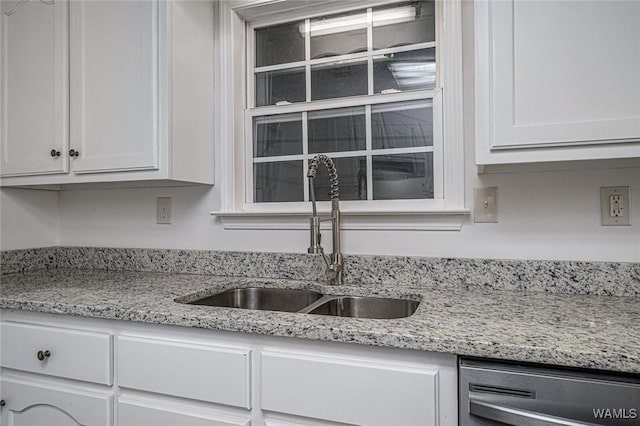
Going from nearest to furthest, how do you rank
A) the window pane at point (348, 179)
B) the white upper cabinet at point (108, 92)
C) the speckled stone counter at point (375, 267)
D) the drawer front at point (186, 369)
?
1. the drawer front at point (186, 369)
2. the speckled stone counter at point (375, 267)
3. the white upper cabinet at point (108, 92)
4. the window pane at point (348, 179)

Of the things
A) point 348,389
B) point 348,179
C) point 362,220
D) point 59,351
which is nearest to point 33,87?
point 59,351

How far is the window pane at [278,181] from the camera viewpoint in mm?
1748

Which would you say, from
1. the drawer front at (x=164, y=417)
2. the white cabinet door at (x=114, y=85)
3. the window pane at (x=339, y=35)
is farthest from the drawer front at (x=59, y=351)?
the window pane at (x=339, y=35)

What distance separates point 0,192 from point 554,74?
233 cm

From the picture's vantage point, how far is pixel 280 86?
180 cm

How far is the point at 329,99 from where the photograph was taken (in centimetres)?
170

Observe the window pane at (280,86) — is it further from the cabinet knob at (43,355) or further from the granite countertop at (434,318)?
the cabinet knob at (43,355)

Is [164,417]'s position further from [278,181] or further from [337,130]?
[337,130]

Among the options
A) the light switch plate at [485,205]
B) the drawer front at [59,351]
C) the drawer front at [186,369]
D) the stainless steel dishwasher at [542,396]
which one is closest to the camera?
the stainless steel dishwasher at [542,396]

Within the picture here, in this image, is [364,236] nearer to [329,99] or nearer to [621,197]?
[329,99]

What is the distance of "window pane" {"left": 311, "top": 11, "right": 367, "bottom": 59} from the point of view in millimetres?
1679

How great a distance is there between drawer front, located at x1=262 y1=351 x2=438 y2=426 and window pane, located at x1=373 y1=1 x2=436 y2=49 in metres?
1.28

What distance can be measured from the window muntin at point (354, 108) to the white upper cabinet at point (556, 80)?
401 mm

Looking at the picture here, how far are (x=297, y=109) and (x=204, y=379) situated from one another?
1.15 meters
